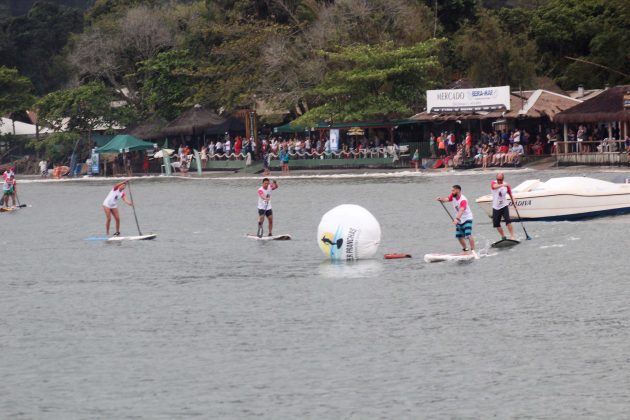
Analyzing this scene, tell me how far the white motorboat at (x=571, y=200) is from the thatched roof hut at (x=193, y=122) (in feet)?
140

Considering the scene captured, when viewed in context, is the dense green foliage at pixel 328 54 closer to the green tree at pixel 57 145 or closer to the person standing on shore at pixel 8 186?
the green tree at pixel 57 145

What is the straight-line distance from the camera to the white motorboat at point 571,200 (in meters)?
43.5

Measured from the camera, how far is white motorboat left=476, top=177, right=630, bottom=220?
143 ft

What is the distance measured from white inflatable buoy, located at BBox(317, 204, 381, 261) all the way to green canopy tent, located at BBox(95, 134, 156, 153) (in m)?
48.7

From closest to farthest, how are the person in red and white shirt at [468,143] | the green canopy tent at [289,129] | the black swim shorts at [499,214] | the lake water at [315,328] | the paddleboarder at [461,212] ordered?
the lake water at [315,328]
the paddleboarder at [461,212]
the black swim shorts at [499,214]
the person in red and white shirt at [468,143]
the green canopy tent at [289,129]

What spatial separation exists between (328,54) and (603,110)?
63.3 feet

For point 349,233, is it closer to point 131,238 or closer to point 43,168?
point 131,238

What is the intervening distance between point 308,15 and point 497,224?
163 ft

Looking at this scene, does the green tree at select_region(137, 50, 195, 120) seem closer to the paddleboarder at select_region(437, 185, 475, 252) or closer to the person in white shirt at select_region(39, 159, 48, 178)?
the person in white shirt at select_region(39, 159, 48, 178)

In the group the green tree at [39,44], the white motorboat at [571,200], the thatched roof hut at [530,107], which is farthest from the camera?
the green tree at [39,44]

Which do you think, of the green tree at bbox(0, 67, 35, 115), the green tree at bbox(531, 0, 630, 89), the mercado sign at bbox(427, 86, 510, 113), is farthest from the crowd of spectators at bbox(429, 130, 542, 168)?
the green tree at bbox(0, 67, 35, 115)

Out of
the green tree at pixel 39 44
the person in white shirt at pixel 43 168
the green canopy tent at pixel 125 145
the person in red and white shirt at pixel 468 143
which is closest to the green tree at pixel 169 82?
the green canopy tent at pixel 125 145

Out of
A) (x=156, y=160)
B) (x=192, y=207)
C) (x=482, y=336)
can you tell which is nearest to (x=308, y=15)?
(x=156, y=160)

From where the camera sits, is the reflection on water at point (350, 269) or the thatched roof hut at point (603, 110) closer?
the reflection on water at point (350, 269)
